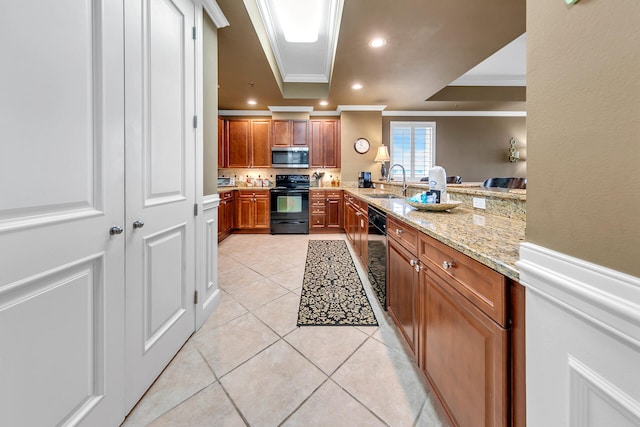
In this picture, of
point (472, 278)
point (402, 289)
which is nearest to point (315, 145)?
point (402, 289)

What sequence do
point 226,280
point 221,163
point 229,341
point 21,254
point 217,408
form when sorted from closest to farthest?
point 21,254 → point 217,408 → point 229,341 → point 226,280 → point 221,163

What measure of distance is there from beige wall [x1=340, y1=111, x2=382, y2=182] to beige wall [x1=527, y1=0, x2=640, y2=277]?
16.0 feet

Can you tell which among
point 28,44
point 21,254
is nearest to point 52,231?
point 21,254

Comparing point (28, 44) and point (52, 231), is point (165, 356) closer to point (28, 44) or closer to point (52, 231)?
point (52, 231)

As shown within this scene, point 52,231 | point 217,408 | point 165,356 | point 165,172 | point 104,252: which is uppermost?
point 165,172

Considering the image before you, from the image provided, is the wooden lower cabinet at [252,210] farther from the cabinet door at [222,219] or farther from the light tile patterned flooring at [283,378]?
the light tile patterned flooring at [283,378]

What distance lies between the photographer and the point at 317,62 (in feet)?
13.2

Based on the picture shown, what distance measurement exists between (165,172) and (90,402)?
3.43 feet

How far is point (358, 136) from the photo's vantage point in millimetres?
5422

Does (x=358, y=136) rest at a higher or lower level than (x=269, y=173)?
higher

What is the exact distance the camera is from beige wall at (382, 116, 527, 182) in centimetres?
597

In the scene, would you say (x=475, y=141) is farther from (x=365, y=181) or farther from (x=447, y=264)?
(x=447, y=264)

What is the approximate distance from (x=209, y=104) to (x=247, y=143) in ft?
11.6

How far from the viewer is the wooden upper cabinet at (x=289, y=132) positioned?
212 inches
